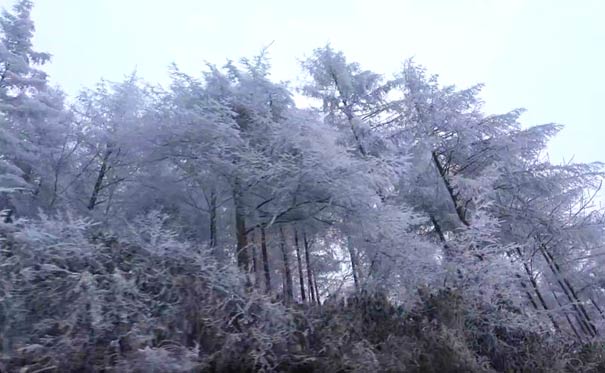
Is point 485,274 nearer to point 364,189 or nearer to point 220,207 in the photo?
point 364,189

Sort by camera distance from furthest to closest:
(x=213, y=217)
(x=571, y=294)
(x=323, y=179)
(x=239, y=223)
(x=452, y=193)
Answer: (x=571, y=294) < (x=452, y=193) < (x=213, y=217) < (x=239, y=223) < (x=323, y=179)

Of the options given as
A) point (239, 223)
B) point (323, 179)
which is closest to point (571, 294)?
point (323, 179)

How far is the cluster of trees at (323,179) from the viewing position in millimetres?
9445

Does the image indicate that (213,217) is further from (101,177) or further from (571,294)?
(571,294)

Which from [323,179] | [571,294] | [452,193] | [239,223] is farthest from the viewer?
[571,294]

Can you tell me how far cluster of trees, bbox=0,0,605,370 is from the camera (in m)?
9.45

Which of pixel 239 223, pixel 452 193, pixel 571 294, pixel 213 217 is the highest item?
pixel 452 193

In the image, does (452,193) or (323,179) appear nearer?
(323,179)

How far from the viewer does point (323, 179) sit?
951 cm

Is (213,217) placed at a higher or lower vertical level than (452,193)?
lower

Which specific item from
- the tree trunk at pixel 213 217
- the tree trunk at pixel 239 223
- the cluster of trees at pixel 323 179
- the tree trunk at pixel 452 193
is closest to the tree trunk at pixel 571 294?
the cluster of trees at pixel 323 179

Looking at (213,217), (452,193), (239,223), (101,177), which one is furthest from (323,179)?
(101,177)

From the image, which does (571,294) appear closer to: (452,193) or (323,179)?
(452,193)

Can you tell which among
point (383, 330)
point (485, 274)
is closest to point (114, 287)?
point (383, 330)
